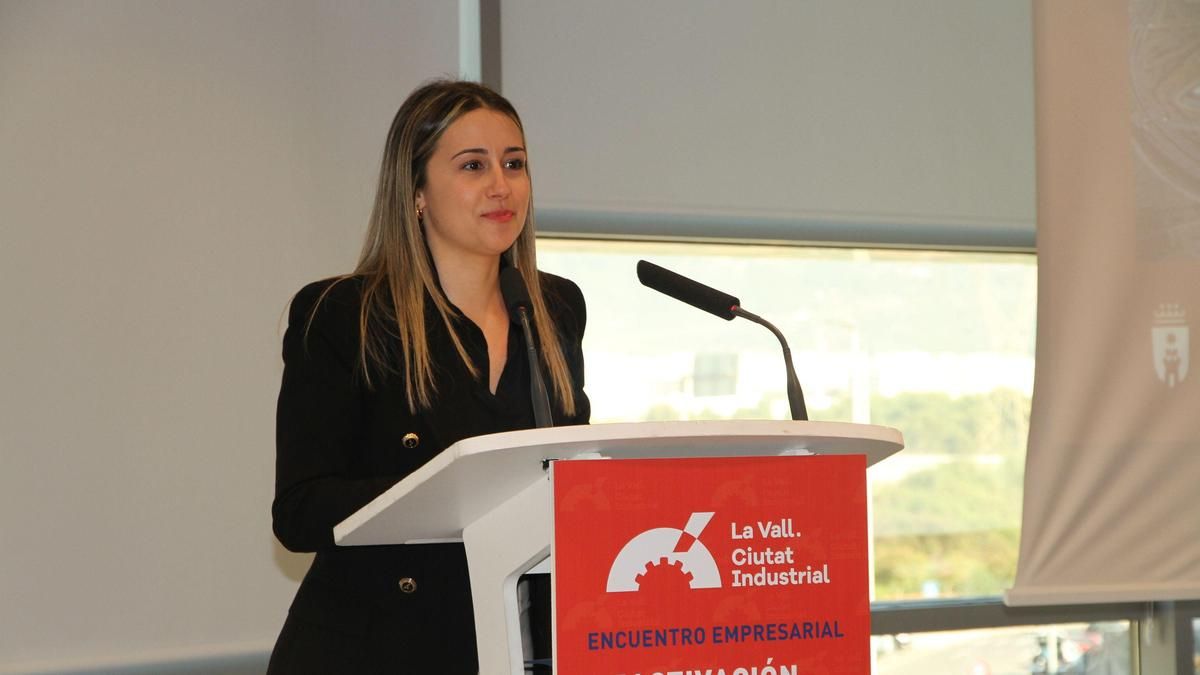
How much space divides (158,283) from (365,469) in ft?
4.87

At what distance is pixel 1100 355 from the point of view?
10.9ft

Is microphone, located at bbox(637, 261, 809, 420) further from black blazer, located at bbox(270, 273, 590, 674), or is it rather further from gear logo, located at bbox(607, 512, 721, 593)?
gear logo, located at bbox(607, 512, 721, 593)

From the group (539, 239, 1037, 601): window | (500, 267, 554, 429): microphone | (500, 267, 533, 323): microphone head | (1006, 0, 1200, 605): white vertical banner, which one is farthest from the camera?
(539, 239, 1037, 601): window

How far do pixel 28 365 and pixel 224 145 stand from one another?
2.38 feet

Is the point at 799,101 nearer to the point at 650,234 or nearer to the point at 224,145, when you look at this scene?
the point at 650,234

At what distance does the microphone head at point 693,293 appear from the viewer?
1.71 metres

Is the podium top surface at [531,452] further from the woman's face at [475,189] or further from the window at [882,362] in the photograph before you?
the window at [882,362]

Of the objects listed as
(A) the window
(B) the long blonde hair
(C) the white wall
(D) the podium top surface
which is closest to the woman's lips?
(B) the long blonde hair

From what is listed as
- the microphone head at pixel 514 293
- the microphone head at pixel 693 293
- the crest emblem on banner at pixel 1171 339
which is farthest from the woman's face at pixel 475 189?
the crest emblem on banner at pixel 1171 339

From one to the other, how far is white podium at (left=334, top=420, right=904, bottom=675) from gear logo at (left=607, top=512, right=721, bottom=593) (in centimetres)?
9

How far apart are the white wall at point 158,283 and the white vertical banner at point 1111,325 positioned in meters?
1.88

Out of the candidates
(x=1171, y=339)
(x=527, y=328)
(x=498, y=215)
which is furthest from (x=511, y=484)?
(x=1171, y=339)

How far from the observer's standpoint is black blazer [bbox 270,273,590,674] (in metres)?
1.72

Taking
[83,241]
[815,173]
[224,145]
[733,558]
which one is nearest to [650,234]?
[815,173]
